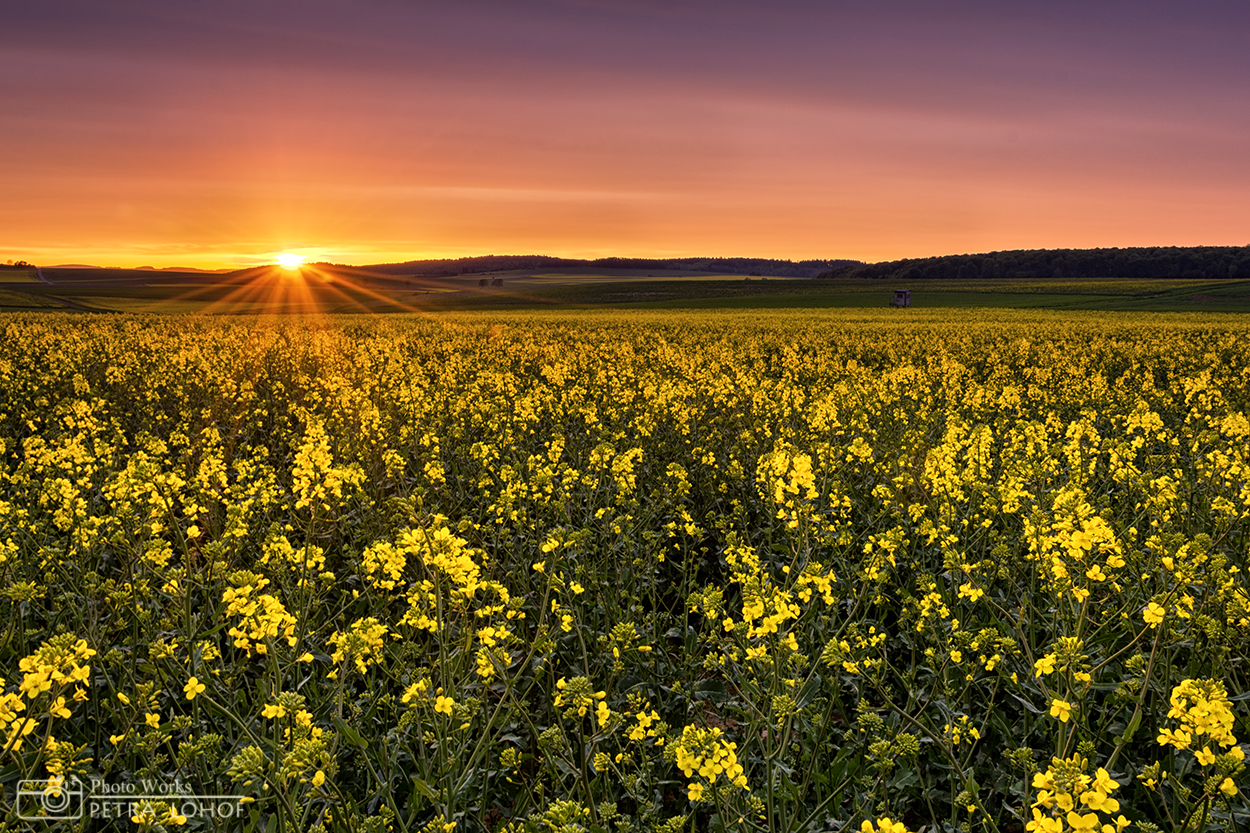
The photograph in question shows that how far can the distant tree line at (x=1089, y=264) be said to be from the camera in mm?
122750

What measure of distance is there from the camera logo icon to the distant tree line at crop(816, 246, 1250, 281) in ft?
488

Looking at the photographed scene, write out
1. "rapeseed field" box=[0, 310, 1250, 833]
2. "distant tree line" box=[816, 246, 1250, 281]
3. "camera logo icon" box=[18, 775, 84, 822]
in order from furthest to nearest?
"distant tree line" box=[816, 246, 1250, 281], "rapeseed field" box=[0, 310, 1250, 833], "camera logo icon" box=[18, 775, 84, 822]

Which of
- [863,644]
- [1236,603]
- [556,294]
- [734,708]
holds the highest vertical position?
[556,294]

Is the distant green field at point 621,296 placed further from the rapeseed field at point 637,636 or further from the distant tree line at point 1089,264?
the rapeseed field at point 637,636

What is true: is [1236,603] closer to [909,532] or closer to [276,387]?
[909,532]

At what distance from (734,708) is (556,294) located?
349 ft

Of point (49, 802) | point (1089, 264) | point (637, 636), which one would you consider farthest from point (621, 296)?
point (49, 802)

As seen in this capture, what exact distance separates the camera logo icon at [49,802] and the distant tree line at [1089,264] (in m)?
149

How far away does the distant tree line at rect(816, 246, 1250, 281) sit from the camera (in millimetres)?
122750

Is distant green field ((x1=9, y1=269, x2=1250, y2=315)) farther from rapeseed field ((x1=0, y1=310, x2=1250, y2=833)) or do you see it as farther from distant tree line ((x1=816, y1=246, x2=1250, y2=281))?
rapeseed field ((x1=0, y1=310, x2=1250, y2=833))

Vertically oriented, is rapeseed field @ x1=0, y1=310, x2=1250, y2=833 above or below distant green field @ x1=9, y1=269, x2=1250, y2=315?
below

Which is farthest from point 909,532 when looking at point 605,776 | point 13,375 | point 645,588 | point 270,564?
point 13,375

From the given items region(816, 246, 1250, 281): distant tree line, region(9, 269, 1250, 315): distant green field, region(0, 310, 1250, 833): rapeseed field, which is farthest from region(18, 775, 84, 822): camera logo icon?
region(816, 246, 1250, 281): distant tree line

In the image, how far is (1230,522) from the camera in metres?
5.27
